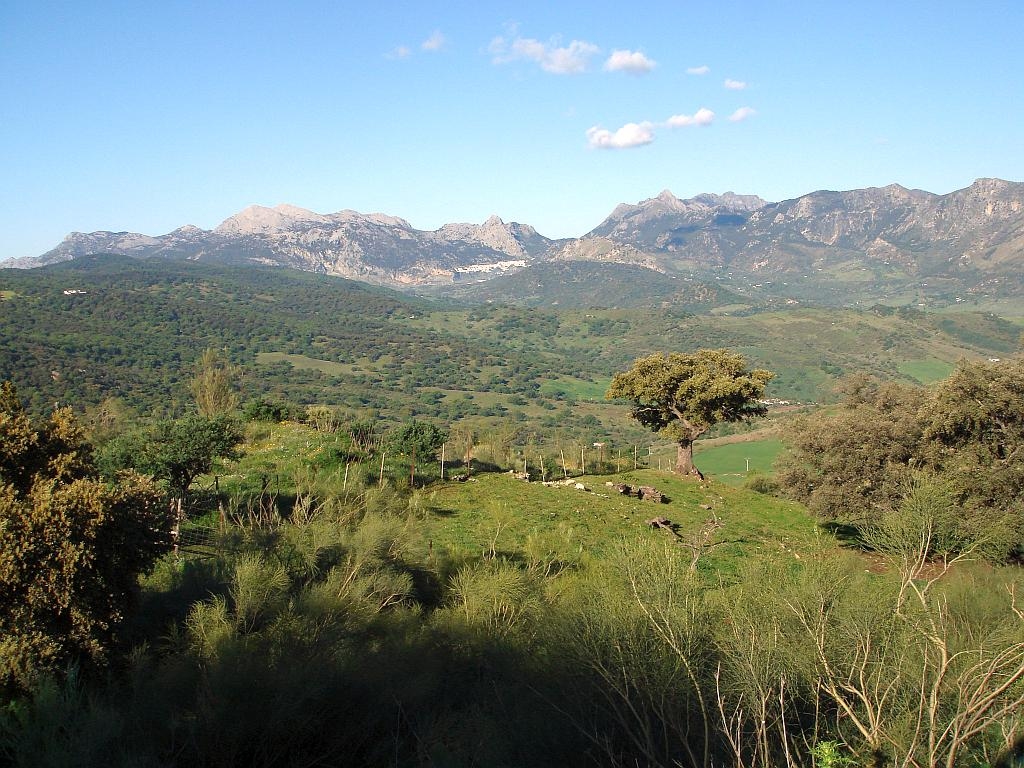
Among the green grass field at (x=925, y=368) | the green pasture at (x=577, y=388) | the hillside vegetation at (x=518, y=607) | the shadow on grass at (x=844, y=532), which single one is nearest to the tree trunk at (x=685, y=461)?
the hillside vegetation at (x=518, y=607)

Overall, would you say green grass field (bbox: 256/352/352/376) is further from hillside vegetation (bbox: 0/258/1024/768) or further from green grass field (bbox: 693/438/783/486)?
hillside vegetation (bbox: 0/258/1024/768)

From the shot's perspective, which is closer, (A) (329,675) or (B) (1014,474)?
(A) (329,675)

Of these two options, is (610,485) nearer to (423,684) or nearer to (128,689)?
(423,684)

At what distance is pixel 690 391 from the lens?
107 ft

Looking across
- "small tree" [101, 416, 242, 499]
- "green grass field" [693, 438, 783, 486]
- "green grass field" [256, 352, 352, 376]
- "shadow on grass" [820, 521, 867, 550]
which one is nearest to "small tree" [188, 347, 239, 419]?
"small tree" [101, 416, 242, 499]

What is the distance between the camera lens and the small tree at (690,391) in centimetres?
3212

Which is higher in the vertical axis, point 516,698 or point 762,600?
point 762,600

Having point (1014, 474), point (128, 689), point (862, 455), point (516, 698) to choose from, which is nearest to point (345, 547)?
point (128, 689)

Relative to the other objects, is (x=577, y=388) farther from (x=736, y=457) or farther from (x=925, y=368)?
(x=736, y=457)

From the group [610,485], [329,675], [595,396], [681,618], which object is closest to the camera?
[681,618]

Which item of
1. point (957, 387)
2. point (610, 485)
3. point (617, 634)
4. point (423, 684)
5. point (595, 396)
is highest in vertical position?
point (957, 387)

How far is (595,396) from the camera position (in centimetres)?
16712

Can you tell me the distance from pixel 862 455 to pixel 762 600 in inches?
469

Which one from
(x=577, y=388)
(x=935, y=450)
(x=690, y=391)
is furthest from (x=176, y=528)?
(x=577, y=388)
